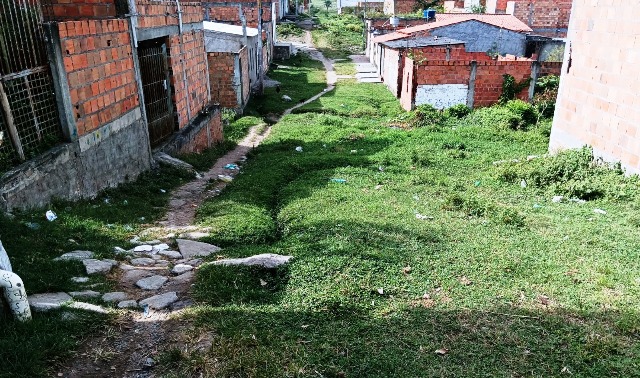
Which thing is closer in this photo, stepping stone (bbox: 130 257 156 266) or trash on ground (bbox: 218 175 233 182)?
stepping stone (bbox: 130 257 156 266)

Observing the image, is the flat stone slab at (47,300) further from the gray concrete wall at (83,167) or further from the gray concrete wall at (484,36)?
the gray concrete wall at (484,36)

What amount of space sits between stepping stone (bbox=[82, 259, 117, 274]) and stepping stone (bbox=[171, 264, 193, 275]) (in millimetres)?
543

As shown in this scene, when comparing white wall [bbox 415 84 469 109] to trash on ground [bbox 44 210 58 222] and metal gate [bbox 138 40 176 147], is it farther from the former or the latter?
trash on ground [bbox 44 210 58 222]

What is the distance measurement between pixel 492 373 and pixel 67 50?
17.9 feet

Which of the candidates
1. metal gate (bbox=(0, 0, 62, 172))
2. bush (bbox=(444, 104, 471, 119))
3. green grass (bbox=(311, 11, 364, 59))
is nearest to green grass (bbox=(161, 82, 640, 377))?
metal gate (bbox=(0, 0, 62, 172))

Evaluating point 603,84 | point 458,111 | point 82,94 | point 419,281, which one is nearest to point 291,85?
point 458,111

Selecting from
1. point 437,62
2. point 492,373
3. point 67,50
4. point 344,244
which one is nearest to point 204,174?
point 67,50

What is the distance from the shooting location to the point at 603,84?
25.0 feet

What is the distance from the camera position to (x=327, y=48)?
35.1 meters

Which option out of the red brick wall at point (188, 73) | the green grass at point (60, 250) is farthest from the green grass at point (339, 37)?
the green grass at point (60, 250)

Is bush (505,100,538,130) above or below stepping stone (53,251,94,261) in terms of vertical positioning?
below

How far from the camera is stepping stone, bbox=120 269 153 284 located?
413 cm

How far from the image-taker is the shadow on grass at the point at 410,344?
3.05m

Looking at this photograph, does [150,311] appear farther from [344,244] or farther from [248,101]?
[248,101]
